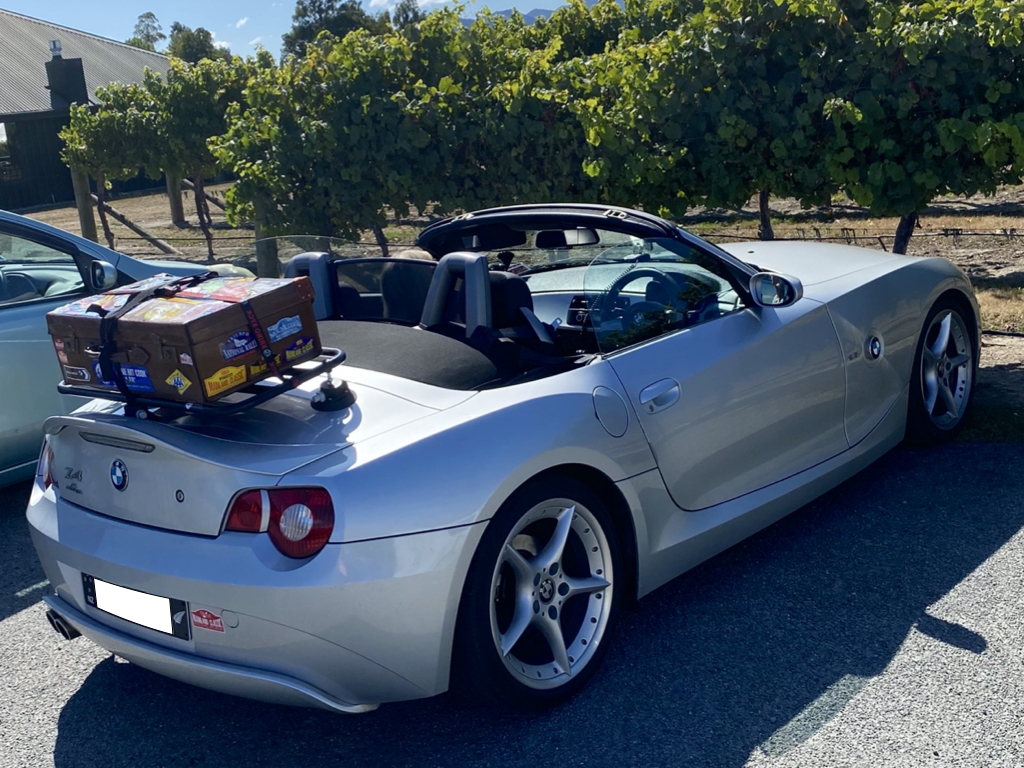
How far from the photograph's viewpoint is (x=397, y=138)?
8.69m

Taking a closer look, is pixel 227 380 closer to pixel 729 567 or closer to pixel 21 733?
pixel 21 733

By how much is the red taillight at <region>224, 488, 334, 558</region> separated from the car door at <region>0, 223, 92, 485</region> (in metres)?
3.15

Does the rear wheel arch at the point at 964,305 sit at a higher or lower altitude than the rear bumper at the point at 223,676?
higher

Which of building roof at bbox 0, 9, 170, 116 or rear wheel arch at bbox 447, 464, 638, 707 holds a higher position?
building roof at bbox 0, 9, 170, 116

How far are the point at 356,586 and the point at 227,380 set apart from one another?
71 centimetres

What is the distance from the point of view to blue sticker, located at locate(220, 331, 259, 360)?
119 inches

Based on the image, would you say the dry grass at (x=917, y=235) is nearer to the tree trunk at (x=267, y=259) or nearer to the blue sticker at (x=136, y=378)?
the tree trunk at (x=267, y=259)

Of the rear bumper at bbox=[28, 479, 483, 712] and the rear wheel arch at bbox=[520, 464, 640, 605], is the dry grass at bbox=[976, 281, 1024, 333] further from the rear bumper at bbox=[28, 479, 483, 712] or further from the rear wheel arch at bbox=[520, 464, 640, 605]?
the rear bumper at bbox=[28, 479, 483, 712]

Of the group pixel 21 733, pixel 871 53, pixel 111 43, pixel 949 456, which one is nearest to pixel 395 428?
pixel 21 733

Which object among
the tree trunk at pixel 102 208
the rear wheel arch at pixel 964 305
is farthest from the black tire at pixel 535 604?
the tree trunk at pixel 102 208

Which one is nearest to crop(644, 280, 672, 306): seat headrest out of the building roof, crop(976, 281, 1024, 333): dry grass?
crop(976, 281, 1024, 333): dry grass

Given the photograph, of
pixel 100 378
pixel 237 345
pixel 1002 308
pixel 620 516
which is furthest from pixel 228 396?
pixel 1002 308

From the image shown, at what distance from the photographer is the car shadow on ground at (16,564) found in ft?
14.8

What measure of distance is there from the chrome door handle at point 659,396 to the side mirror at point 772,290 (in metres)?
0.67
